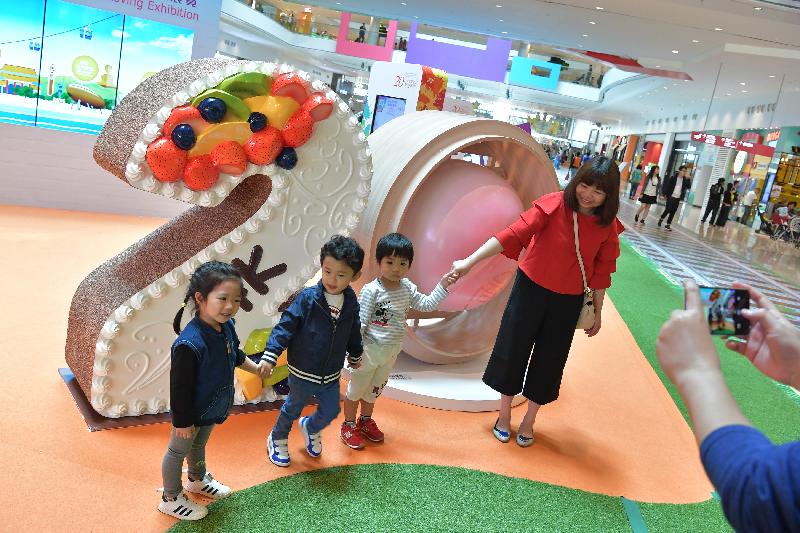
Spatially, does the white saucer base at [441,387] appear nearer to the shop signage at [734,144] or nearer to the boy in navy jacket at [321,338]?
the boy in navy jacket at [321,338]

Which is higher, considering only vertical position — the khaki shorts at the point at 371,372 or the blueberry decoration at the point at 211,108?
the blueberry decoration at the point at 211,108

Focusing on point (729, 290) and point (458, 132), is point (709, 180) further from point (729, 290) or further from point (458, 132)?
point (729, 290)

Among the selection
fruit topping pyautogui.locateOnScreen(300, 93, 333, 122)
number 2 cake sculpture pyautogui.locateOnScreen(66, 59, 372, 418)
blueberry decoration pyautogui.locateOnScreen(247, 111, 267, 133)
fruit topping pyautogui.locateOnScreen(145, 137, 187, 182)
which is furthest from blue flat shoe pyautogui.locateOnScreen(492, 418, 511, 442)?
fruit topping pyautogui.locateOnScreen(145, 137, 187, 182)

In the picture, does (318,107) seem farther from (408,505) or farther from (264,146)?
(408,505)

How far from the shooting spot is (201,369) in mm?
2324

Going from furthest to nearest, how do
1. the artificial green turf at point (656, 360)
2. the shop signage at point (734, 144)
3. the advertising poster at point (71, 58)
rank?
the shop signage at point (734, 144), the advertising poster at point (71, 58), the artificial green turf at point (656, 360)

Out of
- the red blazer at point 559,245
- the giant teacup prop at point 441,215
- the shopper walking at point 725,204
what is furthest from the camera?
the shopper walking at point 725,204

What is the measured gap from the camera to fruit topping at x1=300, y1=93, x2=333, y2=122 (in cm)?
318

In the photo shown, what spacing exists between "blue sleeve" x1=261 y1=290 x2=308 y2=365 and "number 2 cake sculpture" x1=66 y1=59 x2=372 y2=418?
582mm

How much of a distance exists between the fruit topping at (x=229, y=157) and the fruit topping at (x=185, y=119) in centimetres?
11

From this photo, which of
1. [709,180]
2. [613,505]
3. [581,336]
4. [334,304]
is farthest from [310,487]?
[709,180]

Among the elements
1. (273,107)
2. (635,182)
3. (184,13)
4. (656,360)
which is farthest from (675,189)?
(273,107)

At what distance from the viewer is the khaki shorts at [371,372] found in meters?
3.22

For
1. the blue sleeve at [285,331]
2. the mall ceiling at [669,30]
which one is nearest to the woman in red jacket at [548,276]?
the blue sleeve at [285,331]
